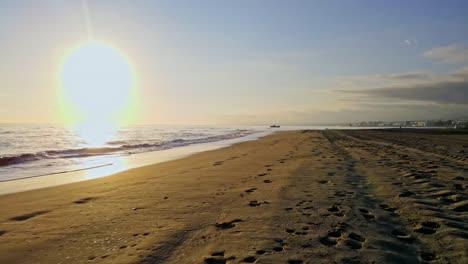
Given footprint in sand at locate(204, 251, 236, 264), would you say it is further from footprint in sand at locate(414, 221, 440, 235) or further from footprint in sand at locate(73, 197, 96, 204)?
footprint in sand at locate(73, 197, 96, 204)

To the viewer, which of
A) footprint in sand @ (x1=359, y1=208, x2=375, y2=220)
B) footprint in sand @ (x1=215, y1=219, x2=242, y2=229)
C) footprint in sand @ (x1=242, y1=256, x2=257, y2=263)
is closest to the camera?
footprint in sand @ (x1=242, y1=256, x2=257, y2=263)

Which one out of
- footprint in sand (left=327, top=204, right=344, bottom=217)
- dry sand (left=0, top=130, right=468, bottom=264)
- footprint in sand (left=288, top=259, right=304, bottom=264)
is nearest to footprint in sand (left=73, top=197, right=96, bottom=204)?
dry sand (left=0, top=130, right=468, bottom=264)

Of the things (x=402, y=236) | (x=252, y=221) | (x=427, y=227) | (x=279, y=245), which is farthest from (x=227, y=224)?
(x=427, y=227)

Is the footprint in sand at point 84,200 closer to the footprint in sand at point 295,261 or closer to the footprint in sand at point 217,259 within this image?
the footprint in sand at point 217,259

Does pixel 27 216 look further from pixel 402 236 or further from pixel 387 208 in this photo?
pixel 387 208

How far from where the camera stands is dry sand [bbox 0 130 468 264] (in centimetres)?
447

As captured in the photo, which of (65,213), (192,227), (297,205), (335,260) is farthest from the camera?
(65,213)

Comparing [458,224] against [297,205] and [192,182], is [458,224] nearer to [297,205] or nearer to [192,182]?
[297,205]

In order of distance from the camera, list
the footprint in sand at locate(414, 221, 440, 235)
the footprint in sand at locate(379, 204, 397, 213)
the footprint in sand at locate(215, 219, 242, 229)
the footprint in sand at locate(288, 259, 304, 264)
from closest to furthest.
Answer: the footprint in sand at locate(288, 259, 304, 264) → the footprint in sand at locate(414, 221, 440, 235) → the footprint in sand at locate(215, 219, 242, 229) → the footprint in sand at locate(379, 204, 397, 213)

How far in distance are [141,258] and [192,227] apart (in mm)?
1390

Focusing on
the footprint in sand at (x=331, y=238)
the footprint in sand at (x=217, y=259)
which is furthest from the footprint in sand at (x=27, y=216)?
the footprint in sand at (x=331, y=238)

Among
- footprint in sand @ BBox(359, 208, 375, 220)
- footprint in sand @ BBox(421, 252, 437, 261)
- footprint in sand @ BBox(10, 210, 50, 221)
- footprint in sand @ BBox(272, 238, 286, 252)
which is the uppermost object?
footprint in sand @ BBox(359, 208, 375, 220)

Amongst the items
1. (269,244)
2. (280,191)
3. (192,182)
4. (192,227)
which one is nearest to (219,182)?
(192,182)

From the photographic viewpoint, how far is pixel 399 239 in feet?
15.7
